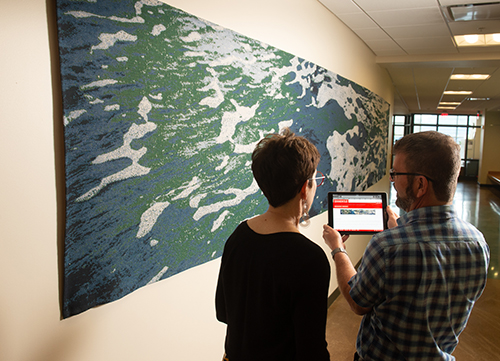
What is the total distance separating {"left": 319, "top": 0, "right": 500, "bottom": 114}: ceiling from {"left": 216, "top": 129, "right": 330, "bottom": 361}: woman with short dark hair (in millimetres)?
2732

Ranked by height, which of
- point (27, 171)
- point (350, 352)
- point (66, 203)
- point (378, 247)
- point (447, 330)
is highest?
point (27, 171)

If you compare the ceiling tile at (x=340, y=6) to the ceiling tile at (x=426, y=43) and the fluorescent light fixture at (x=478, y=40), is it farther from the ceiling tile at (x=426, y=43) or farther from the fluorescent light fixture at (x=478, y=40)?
the fluorescent light fixture at (x=478, y=40)

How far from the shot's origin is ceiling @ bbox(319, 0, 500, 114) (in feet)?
11.3

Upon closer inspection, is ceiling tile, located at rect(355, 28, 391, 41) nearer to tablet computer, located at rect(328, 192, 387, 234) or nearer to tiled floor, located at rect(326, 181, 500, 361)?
tablet computer, located at rect(328, 192, 387, 234)

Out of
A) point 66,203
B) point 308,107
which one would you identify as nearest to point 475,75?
point 308,107

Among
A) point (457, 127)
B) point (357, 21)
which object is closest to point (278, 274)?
point (357, 21)

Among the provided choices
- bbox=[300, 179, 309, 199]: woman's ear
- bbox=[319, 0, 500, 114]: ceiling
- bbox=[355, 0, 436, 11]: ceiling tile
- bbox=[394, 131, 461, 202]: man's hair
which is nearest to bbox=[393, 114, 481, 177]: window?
bbox=[319, 0, 500, 114]: ceiling

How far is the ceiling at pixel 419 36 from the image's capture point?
11.3 ft

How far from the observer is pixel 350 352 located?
10.5 ft

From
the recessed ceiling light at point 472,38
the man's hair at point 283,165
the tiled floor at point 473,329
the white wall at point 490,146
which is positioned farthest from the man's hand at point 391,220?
the white wall at point 490,146

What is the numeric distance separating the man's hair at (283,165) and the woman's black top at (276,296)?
143mm

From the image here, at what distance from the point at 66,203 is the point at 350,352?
2.89 metres

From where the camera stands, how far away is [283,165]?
1147 mm

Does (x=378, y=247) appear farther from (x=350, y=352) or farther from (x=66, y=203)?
(x=350, y=352)
